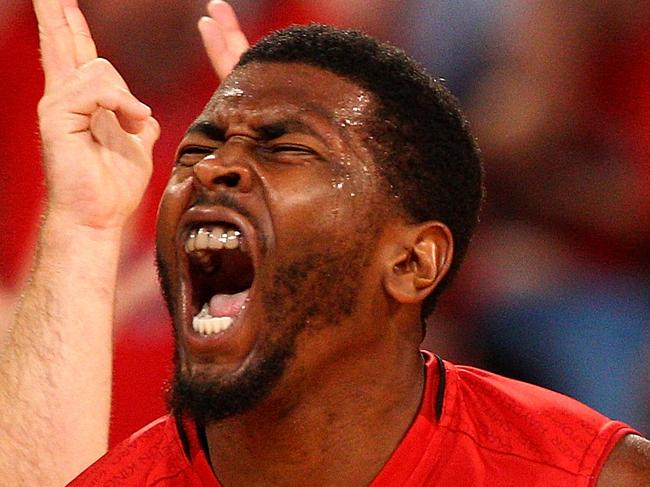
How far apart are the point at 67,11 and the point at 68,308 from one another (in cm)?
49

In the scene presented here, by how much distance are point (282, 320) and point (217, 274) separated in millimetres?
185

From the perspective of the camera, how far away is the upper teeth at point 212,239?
1.50 meters

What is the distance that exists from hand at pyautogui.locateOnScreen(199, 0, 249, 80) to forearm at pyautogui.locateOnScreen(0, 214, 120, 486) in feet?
1.10

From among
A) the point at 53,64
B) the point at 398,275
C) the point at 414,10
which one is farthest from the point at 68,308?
the point at 414,10

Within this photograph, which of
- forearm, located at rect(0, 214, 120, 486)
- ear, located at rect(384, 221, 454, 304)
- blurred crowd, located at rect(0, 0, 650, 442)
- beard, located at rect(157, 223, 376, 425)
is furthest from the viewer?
blurred crowd, located at rect(0, 0, 650, 442)

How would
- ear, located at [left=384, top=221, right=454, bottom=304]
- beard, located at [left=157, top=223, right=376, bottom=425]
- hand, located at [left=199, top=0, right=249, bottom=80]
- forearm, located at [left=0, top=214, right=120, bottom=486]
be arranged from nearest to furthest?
beard, located at [left=157, top=223, right=376, bottom=425] < ear, located at [left=384, top=221, right=454, bottom=304] < forearm, located at [left=0, top=214, right=120, bottom=486] < hand, located at [left=199, top=0, right=249, bottom=80]

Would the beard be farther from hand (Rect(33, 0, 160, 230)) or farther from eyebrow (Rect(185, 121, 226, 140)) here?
hand (Rect(33, 0, 160, 230))

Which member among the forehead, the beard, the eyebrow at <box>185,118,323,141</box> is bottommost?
the beard

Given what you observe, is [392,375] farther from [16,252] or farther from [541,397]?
[16,252]

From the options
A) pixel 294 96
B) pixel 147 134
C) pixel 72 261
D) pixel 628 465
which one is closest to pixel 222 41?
pixel 147 134

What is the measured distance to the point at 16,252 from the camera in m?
2.66

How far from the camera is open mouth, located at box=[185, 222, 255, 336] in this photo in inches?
58.8

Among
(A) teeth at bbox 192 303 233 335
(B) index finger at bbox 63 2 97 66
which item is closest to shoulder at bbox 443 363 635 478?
(A) teeth at bbox 192 303 233 335

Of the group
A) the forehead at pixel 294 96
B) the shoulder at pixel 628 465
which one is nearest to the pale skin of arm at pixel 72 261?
the forehead at pixel 294 96
